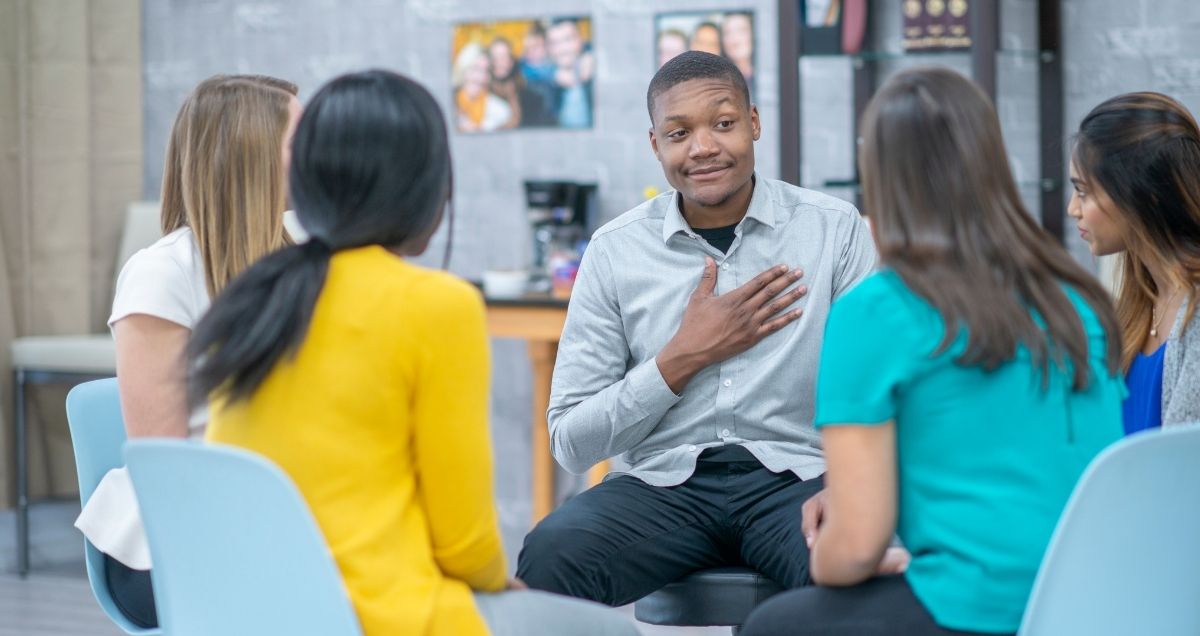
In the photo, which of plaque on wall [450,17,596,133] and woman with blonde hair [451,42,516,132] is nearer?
plaque on wall [450,17,596,133]

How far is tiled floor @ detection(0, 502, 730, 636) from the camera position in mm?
3371

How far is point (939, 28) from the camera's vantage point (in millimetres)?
3484

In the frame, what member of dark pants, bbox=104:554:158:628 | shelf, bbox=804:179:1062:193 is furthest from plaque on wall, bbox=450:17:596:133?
dark pants, bbox=104:554:158:628

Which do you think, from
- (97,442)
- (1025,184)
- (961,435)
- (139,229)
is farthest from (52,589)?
(961,435)

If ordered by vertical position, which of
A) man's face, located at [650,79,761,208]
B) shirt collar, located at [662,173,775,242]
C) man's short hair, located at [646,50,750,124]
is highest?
man's short hair, located at [646,50,750,124]

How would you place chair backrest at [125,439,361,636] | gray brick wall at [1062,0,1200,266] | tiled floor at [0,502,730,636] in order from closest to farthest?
chair backrest at [125,439,361,636]
tiled floor at [0,502,730,636]
gray brick wall at [1062,0,1200,266]

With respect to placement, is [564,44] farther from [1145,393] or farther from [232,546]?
[232,546]

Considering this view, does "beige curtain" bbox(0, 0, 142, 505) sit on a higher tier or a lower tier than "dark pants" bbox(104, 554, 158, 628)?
higher

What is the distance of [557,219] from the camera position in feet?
13.6

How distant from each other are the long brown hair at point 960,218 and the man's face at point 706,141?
709mm

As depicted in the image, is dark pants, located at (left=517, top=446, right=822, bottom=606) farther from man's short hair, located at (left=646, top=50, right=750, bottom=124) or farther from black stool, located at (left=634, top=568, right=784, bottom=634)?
man's short hair, located at (left=646, top=50, right=750, bottom=124)

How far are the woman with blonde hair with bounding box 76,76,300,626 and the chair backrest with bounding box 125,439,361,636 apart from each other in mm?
493

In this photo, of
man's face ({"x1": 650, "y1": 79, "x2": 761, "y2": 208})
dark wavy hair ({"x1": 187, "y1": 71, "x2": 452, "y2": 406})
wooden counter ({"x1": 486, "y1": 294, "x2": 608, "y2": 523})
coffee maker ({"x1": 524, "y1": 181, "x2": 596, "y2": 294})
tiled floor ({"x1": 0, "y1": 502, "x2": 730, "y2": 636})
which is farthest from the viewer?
coffee maker ({"x1": 524, "y1": 181, "x2": 596, "y2": 294})

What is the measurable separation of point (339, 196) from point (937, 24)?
8.09ft
